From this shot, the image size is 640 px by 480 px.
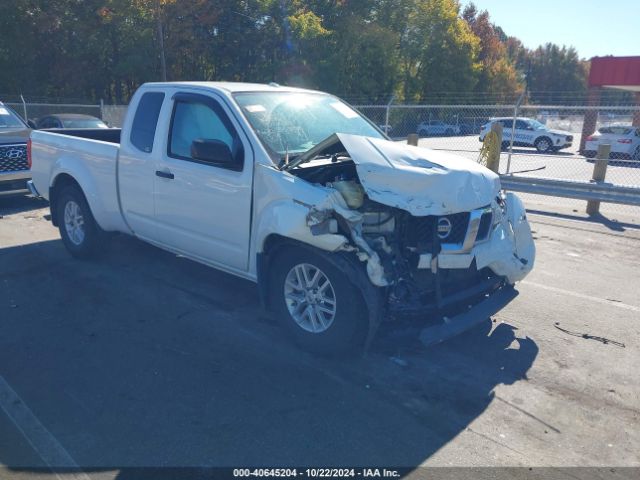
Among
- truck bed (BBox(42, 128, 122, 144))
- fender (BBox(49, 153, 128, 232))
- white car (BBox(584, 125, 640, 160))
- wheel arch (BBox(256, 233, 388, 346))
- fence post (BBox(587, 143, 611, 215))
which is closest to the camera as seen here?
wheel arch (BBox(256, 233, 388, 346))

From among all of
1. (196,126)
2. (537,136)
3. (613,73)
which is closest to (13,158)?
(196,126)

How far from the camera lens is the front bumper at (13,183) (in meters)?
9.42

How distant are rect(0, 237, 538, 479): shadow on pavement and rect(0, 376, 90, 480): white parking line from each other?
0.15 feet

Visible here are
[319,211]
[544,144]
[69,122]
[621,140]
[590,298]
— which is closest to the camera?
[319,211]

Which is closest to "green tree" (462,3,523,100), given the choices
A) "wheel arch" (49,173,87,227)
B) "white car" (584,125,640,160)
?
"white car" (584,125,640,160)

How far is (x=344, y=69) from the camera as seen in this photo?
3838 centimetres


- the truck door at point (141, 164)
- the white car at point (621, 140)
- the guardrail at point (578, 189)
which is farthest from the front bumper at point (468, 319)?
the white car at point (621, 140)

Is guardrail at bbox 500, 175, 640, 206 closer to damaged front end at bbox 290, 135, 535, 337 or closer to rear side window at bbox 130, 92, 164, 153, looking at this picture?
damaged front end at bbox 290, 135, 535, 337

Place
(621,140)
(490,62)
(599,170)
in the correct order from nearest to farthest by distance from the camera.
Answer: (599,170) → (621,140) → (490,62)

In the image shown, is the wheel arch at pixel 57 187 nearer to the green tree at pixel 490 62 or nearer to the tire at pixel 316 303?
the tire at pixel 316 303

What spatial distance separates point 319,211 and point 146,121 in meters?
2.64

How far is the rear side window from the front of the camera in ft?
18.6

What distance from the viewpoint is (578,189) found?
10227 mm

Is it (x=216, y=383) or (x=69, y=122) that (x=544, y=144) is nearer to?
(x=69, y=122)
